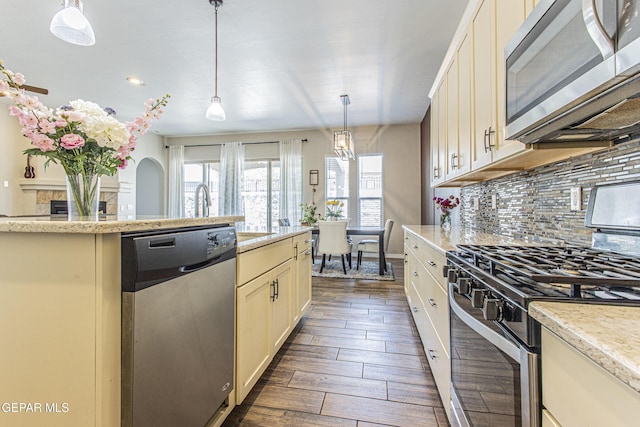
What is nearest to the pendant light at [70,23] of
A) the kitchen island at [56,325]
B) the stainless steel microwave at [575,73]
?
the kitchen island at [56,325]

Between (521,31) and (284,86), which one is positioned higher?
(284,86)

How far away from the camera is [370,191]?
20.1ft

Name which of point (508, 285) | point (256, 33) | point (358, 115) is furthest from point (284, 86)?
point (508, 285)

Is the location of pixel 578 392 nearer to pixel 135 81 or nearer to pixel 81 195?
pixel 81 195

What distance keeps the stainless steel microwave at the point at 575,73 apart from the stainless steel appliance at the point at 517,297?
338 millimetres

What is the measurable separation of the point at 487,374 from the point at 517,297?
380 millimetres

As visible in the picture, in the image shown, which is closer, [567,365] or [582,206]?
[567,365]

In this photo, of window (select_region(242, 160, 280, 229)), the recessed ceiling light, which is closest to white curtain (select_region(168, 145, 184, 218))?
window (select_region(242, 160, 280, 229))

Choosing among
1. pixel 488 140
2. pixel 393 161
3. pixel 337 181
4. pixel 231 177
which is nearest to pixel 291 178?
pixel 337 181

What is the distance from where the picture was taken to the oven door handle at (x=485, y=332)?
0.70 metres

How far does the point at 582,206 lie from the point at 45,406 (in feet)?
6.97

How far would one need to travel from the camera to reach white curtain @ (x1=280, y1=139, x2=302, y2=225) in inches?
249

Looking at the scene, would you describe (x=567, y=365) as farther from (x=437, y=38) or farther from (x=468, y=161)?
(x=437, y=38)

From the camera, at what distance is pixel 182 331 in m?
1.03
